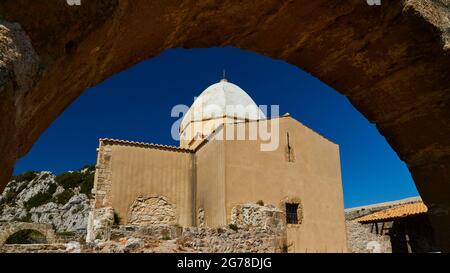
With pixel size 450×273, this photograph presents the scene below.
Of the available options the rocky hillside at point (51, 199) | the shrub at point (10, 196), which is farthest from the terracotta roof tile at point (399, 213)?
the shrub at point (10, 196)

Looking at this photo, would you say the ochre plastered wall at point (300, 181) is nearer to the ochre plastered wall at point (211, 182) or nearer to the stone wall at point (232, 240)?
the ochre plastered wall at point (211, 182)

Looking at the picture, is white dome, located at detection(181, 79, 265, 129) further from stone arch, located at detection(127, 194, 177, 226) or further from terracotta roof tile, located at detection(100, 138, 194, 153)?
stone arch, located at detection(127, 194, 177, 226)

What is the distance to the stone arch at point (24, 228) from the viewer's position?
53.3ft

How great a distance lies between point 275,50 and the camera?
3.02 meters

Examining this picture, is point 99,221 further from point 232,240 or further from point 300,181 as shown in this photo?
point 300,181

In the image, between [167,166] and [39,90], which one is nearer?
[39,90]

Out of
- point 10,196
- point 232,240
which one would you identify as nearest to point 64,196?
point 10,196

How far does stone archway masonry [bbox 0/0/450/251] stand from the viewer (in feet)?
4.57

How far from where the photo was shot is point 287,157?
1622cm

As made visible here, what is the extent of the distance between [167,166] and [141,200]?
6.34 ft

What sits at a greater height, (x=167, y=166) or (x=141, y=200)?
(x=167, y=166)

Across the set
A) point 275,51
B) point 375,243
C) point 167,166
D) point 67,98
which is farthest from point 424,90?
point 375,243

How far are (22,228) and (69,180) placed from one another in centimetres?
1572
